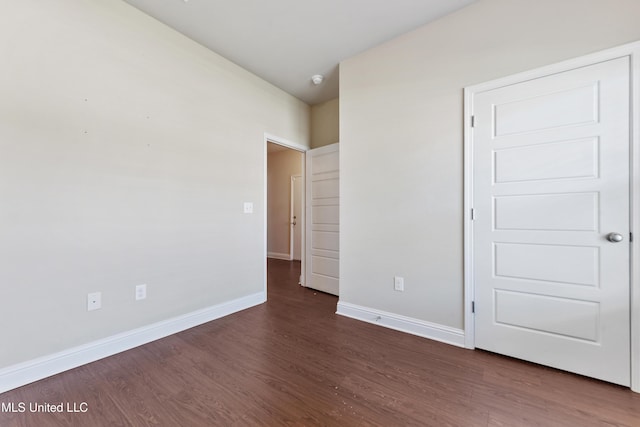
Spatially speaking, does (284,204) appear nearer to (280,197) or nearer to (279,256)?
(280,197)

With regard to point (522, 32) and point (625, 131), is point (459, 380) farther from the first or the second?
point (522, 32)

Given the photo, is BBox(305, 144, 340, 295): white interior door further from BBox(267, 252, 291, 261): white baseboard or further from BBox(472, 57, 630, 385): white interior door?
BBox(267, 252, 291, 261): white baseboard

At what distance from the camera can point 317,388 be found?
1638 mm

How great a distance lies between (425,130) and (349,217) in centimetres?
113

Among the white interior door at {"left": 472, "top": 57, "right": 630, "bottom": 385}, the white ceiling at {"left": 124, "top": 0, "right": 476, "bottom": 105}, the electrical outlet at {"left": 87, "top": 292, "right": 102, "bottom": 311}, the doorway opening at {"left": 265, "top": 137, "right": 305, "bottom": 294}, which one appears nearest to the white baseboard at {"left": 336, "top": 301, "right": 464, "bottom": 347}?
the white interior door at {"left": 472, "top": 57, "right": 630, "bottom": 385}

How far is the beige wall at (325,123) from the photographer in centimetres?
380

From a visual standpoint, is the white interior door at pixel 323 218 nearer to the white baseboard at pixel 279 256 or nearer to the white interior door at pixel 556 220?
the white interior door at pixel 556 220

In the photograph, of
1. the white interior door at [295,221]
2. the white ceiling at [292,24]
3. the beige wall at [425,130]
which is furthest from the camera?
the white interior door at [295,221]

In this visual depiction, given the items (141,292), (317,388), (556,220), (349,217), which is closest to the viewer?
(317,388)

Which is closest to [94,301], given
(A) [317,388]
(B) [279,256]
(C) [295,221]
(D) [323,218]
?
(A) [317,388]

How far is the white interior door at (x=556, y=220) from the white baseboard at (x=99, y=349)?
2507 millimetres

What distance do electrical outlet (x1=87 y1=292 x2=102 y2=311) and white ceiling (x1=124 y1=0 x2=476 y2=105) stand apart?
7.62 feet

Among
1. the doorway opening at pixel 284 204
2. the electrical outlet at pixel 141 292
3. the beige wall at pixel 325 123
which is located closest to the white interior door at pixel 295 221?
the doorway opening at pixel 284 204

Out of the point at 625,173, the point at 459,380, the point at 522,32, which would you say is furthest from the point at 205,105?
the point at 625,173
